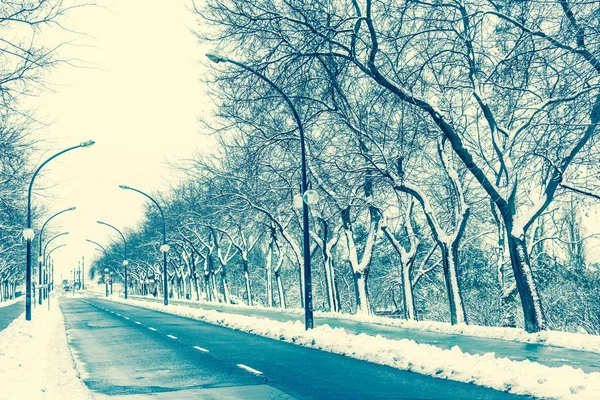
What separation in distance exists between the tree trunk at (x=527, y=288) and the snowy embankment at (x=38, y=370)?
12.9 m

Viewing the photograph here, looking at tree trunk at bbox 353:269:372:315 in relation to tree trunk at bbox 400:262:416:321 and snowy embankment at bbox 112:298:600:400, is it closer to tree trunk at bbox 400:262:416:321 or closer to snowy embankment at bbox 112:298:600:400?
tree trunk at bbox 400:262:416:321

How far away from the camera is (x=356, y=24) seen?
19.6 meters

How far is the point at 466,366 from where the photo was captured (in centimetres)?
1204

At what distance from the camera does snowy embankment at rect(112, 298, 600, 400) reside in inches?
389

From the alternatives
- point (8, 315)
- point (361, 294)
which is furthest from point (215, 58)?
point (8, 315)

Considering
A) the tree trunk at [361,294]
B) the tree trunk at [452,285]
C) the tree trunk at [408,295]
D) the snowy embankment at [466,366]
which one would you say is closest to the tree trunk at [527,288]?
the snowy embankment at [466,366]

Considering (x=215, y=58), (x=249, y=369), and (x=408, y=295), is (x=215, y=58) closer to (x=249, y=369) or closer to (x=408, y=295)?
(x=249, y=369)

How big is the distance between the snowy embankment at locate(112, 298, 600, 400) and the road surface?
34 centimetres

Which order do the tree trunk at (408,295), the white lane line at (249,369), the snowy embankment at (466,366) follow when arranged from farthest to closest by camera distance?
the tree trunk at (408,295)
the white lane line at (249,369)
the snowy embankment at (466,366)

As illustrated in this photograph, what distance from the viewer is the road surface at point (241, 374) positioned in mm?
10484

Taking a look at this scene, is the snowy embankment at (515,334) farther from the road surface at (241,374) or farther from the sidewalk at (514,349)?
the road surface at (241,374)

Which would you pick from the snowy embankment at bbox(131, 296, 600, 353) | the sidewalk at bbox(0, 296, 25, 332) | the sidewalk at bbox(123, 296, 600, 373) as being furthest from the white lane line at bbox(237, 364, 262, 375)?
the sidewalk at bbox(0, 296, 25, 332)

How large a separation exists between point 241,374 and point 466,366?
405 centimetres

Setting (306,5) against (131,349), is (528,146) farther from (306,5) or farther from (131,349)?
(131,349)
